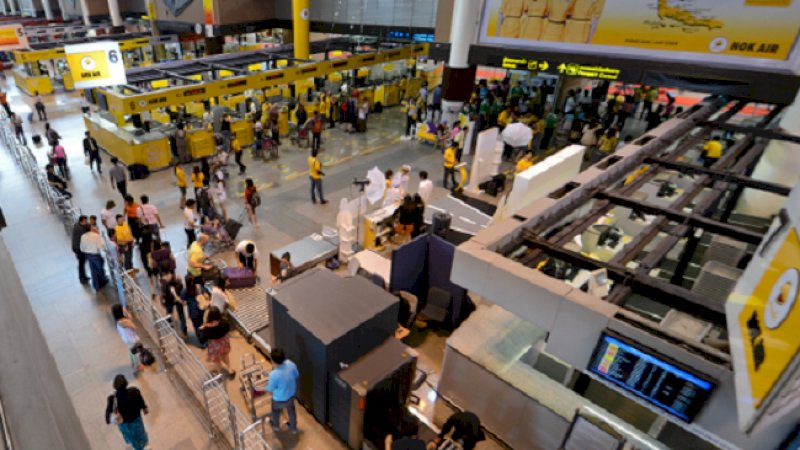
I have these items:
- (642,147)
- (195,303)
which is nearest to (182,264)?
(195,303)

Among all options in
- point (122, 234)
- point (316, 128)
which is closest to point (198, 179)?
point (122, 234)

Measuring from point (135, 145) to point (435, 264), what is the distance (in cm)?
1118

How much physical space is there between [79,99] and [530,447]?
27.3 m

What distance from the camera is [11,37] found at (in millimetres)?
18531

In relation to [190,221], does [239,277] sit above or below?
below

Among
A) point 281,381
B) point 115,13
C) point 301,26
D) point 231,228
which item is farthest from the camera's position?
point 115,13

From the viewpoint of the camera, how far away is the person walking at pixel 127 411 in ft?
17.0

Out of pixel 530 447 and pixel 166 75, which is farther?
pixel 166 75

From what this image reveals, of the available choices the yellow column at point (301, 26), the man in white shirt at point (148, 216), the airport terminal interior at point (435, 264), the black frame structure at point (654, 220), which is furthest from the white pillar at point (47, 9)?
the black frame structure at point (654, 220)

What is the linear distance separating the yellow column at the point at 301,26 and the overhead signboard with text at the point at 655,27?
8.60 meters

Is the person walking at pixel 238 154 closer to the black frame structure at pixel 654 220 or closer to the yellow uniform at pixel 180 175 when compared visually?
the yellow uniform at pixel 180 175

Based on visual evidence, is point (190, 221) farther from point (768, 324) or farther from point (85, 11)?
point (85, 11)

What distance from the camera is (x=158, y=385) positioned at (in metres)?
6.86

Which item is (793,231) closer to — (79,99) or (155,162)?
(155,162)
